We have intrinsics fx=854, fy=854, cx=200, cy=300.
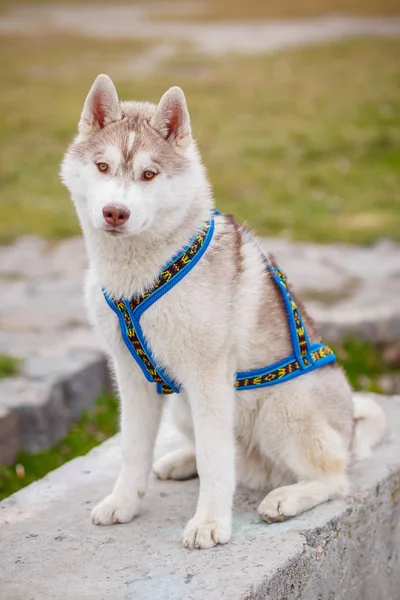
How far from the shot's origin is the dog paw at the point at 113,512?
3160 millimetres

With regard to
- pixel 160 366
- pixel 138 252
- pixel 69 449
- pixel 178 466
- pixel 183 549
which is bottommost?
pixel 69 449

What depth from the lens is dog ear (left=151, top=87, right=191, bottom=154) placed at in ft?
9.46

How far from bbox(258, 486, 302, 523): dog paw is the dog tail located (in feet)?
1.83

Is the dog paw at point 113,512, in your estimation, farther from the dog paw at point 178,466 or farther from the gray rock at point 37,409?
the gray rock at point 37,409

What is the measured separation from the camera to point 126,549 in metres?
2.98

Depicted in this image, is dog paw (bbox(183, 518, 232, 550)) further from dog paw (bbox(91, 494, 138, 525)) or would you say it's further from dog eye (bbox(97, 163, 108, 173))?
dog eye (bbox(97, 163, 108, 173))

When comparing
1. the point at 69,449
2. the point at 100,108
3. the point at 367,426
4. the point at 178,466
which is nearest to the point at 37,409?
the point at 69,449

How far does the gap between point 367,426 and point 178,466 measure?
85 centimetres

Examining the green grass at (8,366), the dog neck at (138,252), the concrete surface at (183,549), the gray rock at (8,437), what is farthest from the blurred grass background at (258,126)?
the dog neck at (138,252)

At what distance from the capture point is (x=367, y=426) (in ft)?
12.3

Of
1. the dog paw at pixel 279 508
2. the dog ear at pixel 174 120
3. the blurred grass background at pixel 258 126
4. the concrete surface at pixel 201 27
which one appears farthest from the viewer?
the concrete surface at pixel 201 27

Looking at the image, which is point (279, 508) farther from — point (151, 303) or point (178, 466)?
point (151, 303)

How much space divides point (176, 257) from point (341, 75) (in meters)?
11.1

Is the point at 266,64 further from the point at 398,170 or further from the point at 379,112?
the point at 398,170
